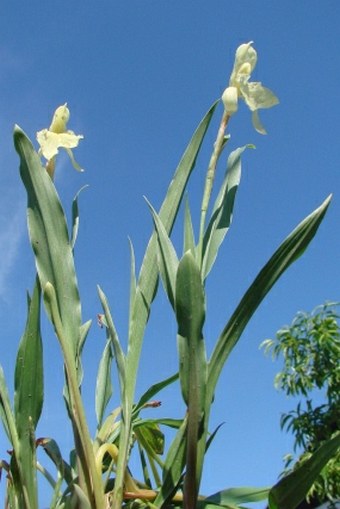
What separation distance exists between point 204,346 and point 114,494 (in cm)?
17

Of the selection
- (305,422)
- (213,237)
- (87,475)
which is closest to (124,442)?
(87,475)

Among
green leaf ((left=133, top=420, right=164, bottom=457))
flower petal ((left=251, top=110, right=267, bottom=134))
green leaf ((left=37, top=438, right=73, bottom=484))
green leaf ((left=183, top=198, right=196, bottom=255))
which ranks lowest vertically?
green leaf ((left=37, top=438, right=73, bottom=484))

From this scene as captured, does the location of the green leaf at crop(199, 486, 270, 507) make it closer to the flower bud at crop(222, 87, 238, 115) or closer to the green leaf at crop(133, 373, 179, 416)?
the green leaf at crop(133, 373, 179, 416)

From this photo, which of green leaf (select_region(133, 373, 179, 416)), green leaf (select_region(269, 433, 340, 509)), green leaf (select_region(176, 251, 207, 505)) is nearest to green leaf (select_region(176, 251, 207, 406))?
green leaf (select_region(176, 251, 207, 505))

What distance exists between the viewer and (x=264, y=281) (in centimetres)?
78

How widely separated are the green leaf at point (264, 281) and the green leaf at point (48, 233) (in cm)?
17

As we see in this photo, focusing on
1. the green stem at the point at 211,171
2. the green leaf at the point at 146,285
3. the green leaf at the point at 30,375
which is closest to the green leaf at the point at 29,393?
the green leaf at the point at 30,375

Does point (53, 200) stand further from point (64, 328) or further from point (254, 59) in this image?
point (254, 59)

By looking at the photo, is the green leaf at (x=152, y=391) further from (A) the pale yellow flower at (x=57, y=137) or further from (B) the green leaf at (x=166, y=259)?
(A) the pale yellow flower at (x=57, y=137)

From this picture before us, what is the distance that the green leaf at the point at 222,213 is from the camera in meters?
0.88

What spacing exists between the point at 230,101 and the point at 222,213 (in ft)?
0.46

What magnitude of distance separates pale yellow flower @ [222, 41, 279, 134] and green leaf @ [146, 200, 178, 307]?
0.60ft

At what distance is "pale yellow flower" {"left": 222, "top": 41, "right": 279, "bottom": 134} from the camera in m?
0.93

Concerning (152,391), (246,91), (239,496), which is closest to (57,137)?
(246,91)
